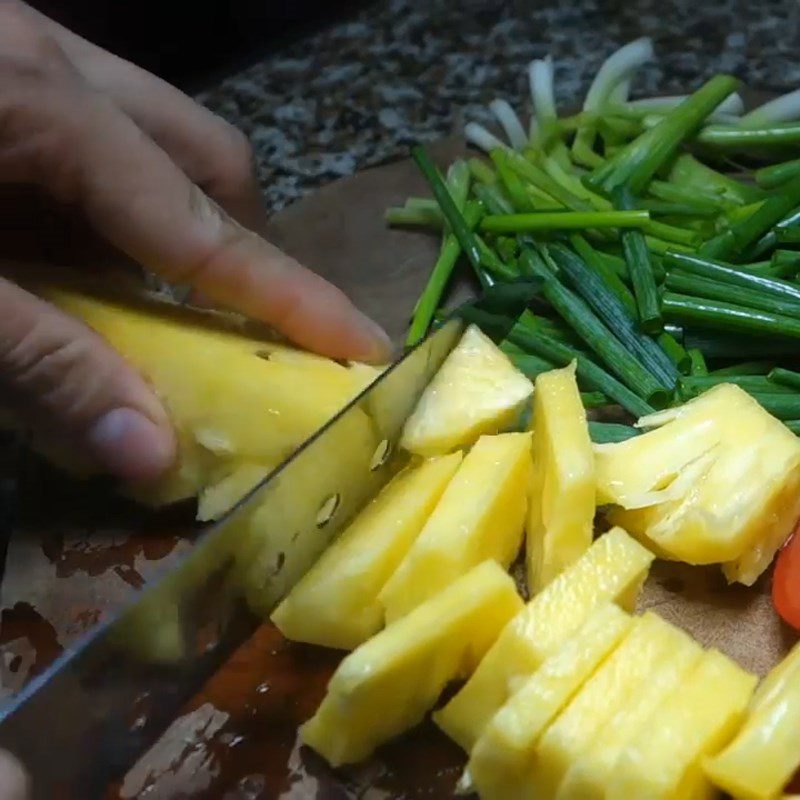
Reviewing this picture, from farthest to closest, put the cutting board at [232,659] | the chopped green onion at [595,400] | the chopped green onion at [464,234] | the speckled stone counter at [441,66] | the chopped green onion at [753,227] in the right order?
the speckled stone counter at [441,66] → the chopped green onion at [464,234] → the chopped green onion at [753,227] → the chopped green onion at [595,400] → the cutting board at [232,659]

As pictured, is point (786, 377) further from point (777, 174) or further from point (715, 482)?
point (777, 174)

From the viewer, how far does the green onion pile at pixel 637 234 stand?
171 cm

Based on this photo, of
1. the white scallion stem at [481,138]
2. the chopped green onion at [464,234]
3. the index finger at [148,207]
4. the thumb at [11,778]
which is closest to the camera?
the thumb at [11,778]

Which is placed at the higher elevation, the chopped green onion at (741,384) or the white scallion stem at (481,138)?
the white scallion stem at (481,138)

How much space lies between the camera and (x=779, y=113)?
2176 mm

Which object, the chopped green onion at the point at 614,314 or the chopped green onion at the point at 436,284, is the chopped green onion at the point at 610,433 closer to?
the chopped green onion at the point at 614,314

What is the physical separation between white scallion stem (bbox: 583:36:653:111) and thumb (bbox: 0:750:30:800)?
176 centimetres

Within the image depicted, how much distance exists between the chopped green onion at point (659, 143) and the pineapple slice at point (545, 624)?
0.95 metres

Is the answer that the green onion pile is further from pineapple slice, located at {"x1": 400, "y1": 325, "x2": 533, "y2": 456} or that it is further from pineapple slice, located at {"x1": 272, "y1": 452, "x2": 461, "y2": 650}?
pineapple slice, located at {"x1": 272, "y1": 452, "x2": 461, "y2": 650}

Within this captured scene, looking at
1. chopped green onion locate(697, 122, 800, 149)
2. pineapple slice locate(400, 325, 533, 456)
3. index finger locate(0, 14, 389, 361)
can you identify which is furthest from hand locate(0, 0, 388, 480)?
chopped green onion locate(697, 122, 800, 149)

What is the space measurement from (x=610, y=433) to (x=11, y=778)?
96 centimetres

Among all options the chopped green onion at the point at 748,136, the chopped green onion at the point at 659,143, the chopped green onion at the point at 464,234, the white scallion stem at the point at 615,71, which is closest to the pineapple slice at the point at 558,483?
the chopped green onion at the point at 464,234

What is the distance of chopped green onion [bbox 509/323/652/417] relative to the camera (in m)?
1.67

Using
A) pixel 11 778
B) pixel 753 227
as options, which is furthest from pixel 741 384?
pixel 11 778
